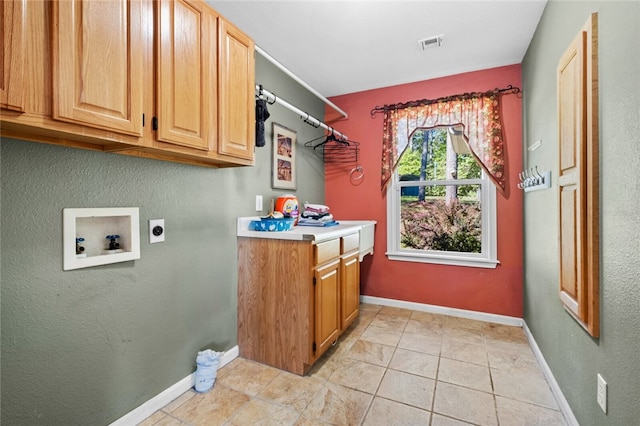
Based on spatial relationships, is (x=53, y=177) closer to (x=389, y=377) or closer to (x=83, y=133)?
(x=83, y=133)

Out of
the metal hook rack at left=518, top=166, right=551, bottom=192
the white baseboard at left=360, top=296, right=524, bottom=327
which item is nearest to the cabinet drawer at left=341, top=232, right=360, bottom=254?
the white baseboard at left=360, top=296, right=524, bottom=327

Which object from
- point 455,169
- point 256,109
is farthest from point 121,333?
point 455,169

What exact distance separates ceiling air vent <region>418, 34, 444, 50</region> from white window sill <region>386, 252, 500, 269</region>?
77.0 inches

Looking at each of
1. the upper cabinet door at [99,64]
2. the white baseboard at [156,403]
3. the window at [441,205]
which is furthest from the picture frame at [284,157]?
the white baseboard at [156,403]

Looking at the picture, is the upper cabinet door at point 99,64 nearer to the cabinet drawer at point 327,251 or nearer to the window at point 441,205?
the cabinet drawer at point 327,251

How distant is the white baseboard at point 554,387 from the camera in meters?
1.47

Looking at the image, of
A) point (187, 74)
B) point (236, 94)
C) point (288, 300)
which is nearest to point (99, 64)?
point (187, 74)

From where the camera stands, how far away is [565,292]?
150 centimetres

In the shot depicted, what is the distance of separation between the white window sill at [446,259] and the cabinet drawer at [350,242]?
2.50 feet

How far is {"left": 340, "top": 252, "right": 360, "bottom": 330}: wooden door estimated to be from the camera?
2340 mm

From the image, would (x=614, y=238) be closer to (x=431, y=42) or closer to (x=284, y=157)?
A: (x=431, y=42)

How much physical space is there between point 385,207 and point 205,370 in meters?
2.31

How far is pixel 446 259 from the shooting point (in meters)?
2.98

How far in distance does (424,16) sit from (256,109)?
4.37 feet
